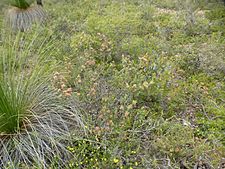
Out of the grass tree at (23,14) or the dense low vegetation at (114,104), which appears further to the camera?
the grass tree at (23,14)

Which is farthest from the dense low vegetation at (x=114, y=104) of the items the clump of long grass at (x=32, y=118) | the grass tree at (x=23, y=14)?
the grass tree at (x=23, y=14)

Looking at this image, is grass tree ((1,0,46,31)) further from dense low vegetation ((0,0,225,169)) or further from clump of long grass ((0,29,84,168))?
clump of long grass ((0,29,84,168))

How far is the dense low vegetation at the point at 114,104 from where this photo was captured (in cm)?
265

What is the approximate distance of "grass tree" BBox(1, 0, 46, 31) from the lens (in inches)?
237

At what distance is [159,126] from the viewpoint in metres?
2.92

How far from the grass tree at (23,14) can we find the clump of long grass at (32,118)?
311 cm

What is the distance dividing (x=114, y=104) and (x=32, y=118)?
76 cm

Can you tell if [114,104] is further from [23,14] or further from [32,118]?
[23,14]

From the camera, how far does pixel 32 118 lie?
2.84m

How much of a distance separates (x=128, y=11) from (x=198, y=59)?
8.10ft

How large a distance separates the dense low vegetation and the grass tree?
159cm

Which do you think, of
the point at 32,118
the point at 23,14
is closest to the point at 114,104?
the point at 32,118

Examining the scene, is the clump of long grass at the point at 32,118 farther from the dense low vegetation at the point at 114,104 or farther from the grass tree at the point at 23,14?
the grass tree at the point at 23,14

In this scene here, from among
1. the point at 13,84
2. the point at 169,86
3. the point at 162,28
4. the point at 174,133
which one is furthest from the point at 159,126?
the point at 162,28
